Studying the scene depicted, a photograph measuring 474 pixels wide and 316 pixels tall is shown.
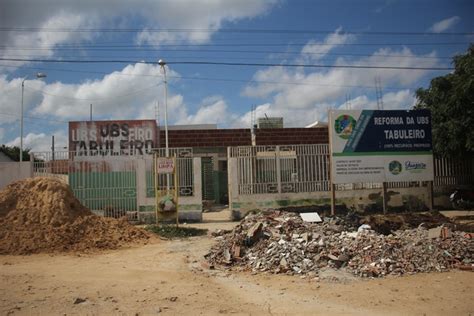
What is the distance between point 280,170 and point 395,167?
4587 mm

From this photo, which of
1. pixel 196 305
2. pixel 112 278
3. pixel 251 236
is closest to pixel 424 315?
pixel 196 305

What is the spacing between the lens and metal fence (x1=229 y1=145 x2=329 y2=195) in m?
17.6

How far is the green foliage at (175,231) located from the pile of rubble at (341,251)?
3.28 m

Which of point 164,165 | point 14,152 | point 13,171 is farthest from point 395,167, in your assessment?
point 14,152

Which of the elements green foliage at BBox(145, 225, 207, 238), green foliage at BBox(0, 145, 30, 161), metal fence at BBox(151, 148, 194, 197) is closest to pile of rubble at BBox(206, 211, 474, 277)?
green foliage at BBox(145, 225, 207, 238)

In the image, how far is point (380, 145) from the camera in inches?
666

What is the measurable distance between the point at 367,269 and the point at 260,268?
2.20 m

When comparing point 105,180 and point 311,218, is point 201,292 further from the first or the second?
point 105,180

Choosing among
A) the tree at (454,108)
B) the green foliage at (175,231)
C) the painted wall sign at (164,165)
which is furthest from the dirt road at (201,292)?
the tree at (454,108)

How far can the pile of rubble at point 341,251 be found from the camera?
880cm

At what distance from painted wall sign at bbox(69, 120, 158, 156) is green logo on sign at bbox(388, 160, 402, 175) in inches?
539

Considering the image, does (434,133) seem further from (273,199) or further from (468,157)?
(273,199)

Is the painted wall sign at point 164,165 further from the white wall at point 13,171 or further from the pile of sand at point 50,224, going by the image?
the white wall at point 13,171

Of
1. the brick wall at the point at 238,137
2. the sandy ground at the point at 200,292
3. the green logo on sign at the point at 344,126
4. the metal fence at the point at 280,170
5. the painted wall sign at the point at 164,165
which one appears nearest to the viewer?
the sandy ground at the point at 200,292
